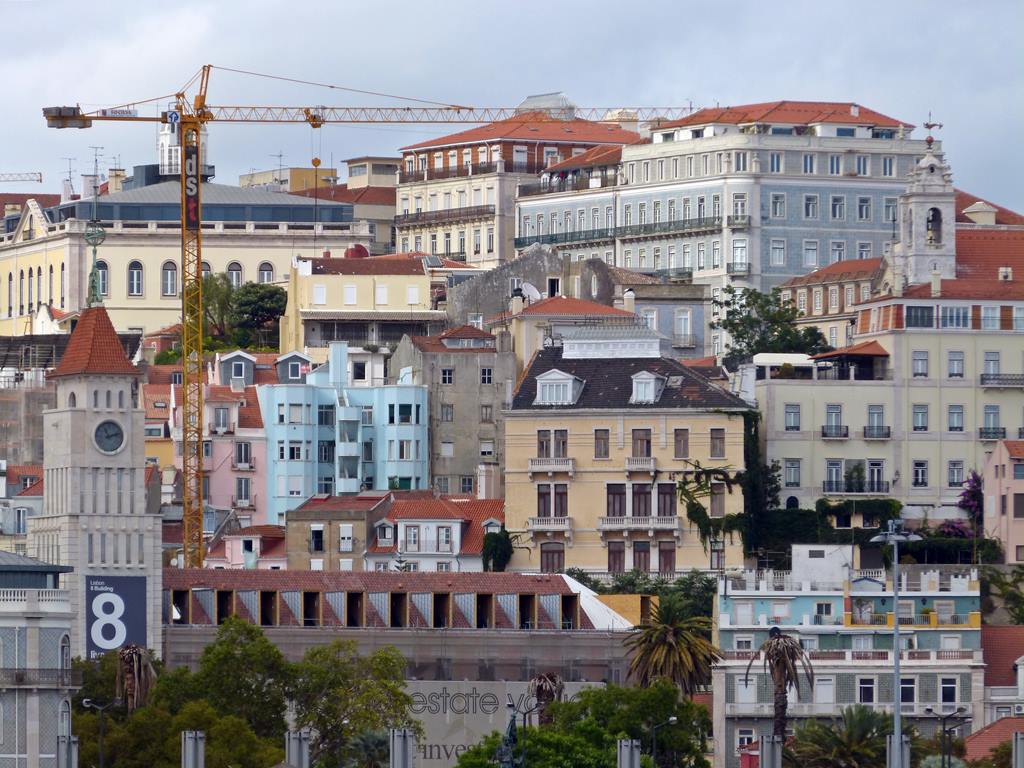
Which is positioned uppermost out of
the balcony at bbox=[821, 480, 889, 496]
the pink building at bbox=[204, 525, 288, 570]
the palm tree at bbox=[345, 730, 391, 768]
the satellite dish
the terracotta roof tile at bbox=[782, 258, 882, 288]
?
the terracotta roof tile at bbox=[782, 258, 882, 288]

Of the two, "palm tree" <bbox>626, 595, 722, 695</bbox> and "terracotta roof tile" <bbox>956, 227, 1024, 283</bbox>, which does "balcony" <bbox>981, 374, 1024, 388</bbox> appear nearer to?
"terracotta roof tile" <bbox>956, 227, 1024, 283</bbox>

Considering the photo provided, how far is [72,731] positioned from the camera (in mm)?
110875

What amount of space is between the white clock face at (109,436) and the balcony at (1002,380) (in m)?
39.8

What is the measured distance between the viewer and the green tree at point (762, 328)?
174125 millimetres

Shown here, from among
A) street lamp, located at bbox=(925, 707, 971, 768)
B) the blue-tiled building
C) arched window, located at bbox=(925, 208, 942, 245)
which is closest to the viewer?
street lamp, located at bbox=(925, 707, 971, 768)

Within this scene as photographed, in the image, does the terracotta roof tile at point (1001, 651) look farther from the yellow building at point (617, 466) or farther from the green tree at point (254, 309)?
the green tree at point (254, 309)

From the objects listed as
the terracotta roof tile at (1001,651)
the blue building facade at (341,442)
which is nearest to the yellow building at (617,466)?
the blue building facade at (341,442)

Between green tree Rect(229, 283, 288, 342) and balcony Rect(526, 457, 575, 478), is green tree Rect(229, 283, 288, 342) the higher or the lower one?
the higher one

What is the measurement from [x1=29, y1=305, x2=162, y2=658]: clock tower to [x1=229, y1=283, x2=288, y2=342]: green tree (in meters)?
57.0

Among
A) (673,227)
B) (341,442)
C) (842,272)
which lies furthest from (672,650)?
(673,227)

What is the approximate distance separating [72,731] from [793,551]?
1439 inches

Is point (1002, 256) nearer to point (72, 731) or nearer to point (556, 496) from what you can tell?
point (556, 496)

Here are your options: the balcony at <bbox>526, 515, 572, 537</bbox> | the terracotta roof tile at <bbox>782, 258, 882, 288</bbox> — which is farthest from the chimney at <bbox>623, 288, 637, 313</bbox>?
the balcony at <bbox>526, 515, 572, 537</bbox>

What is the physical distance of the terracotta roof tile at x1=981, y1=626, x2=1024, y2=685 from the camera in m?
135
